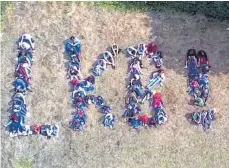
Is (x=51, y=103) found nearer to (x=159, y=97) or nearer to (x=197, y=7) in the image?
(x=159, y=97)

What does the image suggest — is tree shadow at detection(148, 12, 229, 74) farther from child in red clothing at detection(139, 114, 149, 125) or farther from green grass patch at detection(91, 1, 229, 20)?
child in red clothing at detection(139, 114, 149, 125)

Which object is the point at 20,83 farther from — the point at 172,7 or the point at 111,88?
the point at 172,7

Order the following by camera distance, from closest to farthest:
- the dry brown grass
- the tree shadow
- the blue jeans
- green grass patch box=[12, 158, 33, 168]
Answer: green grass patch box=[12, 158, 33, 168] < the dry brown grass < the blue jeans < the tree shadow

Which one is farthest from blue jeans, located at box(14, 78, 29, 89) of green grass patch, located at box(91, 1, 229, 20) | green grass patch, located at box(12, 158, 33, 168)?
green grass patch, located at box(91, 1, 229, 20)

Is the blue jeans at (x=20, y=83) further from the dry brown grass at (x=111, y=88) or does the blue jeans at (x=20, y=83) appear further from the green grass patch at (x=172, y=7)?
the green grass patch at (x=172, y=7)

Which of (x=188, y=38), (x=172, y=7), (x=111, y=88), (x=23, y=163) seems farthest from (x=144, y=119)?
(x=23, y=163)

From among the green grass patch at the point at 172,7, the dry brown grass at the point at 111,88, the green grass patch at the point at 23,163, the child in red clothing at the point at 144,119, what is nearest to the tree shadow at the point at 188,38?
the dry brown grass at the point at 111,88

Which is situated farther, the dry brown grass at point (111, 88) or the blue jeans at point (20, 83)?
the blue jeans at point (20, 83)

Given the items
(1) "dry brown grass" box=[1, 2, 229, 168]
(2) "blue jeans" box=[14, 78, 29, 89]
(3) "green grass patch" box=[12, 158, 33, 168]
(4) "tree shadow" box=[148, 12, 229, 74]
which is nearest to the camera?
(3) "green grass patch" box=[12, 158, 33, 168]
